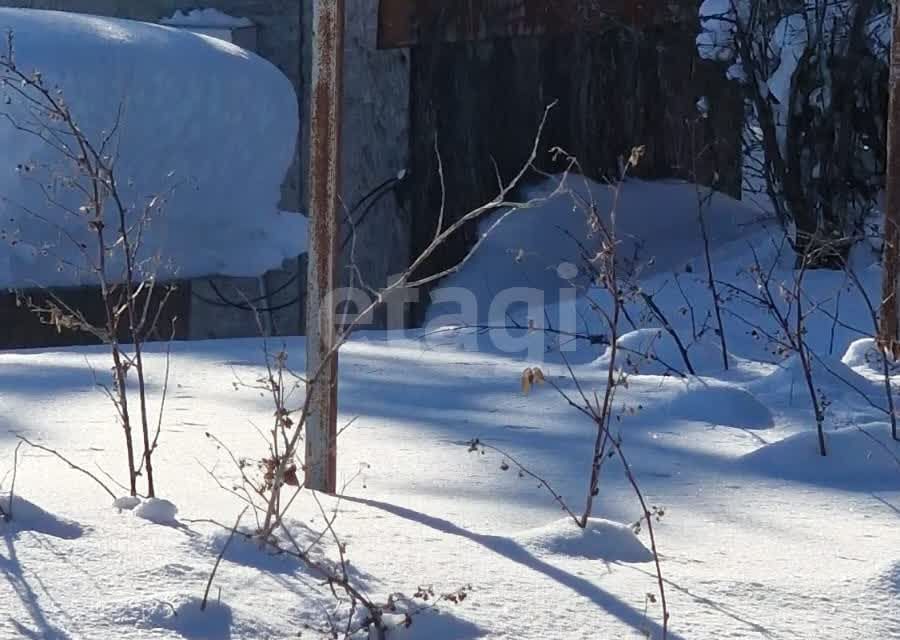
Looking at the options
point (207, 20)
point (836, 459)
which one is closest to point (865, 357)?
point (836, 459)

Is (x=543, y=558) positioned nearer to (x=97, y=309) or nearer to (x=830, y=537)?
(x=830, y=537)

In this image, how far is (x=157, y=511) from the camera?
2979 mm

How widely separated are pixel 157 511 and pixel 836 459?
2009mm

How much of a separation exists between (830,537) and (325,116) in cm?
158

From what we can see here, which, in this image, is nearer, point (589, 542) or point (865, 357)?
point (589, 542)

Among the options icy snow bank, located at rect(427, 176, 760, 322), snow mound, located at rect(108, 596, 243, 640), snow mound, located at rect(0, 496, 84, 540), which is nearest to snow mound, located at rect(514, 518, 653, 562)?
snow mound, located at rect(108, 596, 243, 640)

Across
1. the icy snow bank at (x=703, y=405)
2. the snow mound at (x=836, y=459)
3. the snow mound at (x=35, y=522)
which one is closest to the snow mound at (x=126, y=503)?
the snow mound at (x=35, y=522)

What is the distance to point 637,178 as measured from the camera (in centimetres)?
985

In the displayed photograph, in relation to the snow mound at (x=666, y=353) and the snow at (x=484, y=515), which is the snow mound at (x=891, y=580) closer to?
the snow at (x=484, y=515)

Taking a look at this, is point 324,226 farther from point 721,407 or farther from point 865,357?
point 865,357

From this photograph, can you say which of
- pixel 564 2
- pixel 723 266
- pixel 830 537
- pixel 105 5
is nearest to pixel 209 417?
pixel 830 537

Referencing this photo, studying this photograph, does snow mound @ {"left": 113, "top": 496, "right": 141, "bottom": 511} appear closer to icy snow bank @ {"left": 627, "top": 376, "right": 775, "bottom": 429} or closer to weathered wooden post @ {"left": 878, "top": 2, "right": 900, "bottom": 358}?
icy snow bank @ {"left": 627, "top": 376, "right": 775, "bottom": 429}

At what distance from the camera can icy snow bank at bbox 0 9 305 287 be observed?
716cm

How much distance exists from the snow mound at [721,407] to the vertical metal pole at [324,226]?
156 centimetres
